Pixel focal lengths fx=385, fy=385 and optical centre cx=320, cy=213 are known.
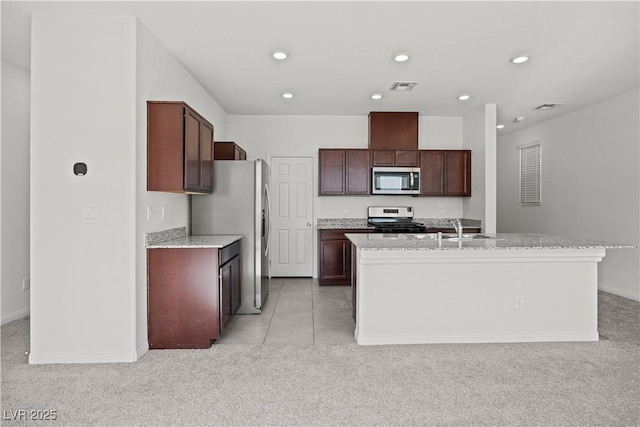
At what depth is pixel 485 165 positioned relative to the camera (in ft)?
18.1

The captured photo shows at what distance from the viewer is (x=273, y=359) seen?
3012 millimetres

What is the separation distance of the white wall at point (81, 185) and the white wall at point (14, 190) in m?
1.32

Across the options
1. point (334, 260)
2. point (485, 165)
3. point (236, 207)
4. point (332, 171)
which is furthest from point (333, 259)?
point (485, 165)

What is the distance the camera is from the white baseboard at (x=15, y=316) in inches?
148

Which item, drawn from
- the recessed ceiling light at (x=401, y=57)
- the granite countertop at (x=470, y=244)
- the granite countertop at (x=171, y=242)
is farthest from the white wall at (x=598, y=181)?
the granite countertop at (x=171, y=242)

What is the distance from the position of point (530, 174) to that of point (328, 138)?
3.71m

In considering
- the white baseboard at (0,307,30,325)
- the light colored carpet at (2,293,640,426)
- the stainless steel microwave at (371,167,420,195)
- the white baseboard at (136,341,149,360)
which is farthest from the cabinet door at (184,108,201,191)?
the stainless steel microwave at (371,167,420,195)

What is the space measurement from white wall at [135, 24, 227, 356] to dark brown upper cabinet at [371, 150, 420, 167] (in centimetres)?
304

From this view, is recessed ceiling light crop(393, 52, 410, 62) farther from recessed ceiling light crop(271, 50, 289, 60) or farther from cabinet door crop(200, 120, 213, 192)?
cabinet door crop(200, 120, 213, 192)

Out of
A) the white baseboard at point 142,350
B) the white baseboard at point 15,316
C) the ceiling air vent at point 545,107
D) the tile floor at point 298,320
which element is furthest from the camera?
the ceiling air vent at point 545,107

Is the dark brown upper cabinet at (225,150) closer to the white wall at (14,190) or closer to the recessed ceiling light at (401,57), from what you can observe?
the white wall at (14,190)

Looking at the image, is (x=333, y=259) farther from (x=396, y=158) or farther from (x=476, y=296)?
(x=476, y=296)

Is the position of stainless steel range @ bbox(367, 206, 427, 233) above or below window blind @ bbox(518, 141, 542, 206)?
below

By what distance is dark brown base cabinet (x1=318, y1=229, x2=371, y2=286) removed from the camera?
18.9 feet
